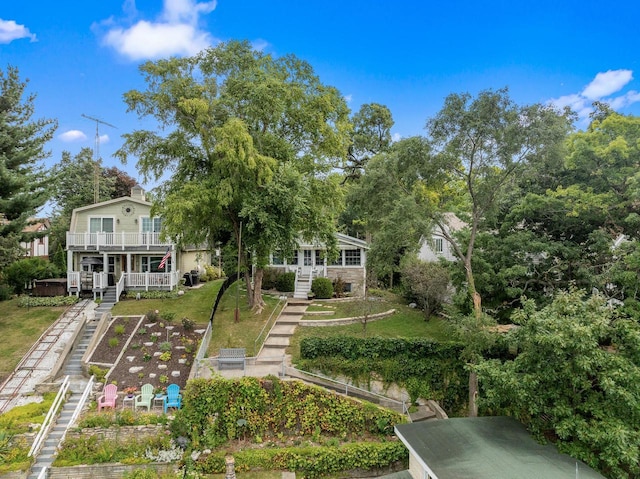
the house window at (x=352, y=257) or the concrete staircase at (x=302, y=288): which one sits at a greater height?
the house window at (x=352, y=257)

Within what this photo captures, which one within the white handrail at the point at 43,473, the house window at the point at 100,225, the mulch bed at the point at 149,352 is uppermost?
the house window at the point at 100,225

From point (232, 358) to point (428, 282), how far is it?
37.8 feet

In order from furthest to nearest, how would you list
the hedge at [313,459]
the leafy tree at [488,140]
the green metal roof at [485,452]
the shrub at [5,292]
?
the shrub at [5,292] → the leafy tree at [488,140] → the hedge at [313,459] → the green metal roof at [485,452]

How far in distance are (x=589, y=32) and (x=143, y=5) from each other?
828 inches

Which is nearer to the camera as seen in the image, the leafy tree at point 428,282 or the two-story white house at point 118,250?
the leafy tree at point 428,282

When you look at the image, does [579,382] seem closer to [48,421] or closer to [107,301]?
[48,421]

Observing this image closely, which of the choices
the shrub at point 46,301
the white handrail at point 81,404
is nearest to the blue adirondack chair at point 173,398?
the white handrail at point 81,404

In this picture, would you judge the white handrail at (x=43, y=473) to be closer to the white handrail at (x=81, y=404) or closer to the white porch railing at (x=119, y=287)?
the white handrail at (x=81, y=404)

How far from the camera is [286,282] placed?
986 inches

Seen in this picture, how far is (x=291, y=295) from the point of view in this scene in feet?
80.7

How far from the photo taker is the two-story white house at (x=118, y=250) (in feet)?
73.7

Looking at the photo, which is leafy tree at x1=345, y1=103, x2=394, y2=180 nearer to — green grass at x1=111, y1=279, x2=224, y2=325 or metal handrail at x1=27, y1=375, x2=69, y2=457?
green grass at x1=111, y1=279, x2=224, y2=325

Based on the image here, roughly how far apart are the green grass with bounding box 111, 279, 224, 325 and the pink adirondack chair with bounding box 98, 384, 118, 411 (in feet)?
19.4

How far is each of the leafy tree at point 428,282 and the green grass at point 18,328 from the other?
1902cm
